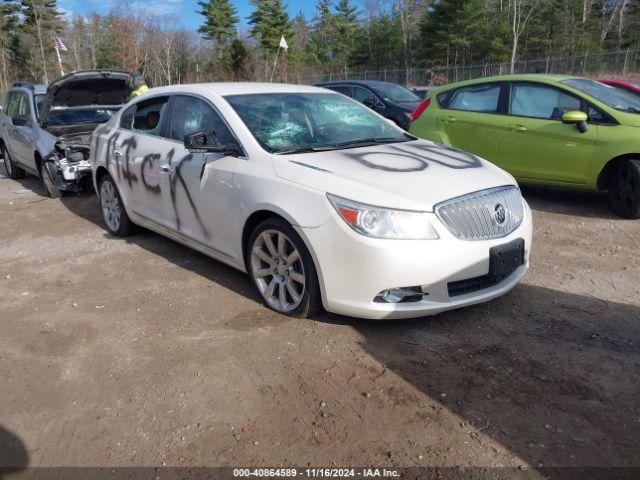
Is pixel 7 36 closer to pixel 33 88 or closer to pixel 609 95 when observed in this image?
pixel 33 88

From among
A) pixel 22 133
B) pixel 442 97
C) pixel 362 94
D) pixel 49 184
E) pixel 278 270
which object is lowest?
pixel 49 184

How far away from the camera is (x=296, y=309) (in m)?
3.83

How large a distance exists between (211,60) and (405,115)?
54.5m

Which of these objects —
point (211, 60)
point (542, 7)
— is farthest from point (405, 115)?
point (211, 60)

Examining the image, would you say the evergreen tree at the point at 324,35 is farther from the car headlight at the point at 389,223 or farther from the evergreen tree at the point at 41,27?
the car headlight at the point at 389,223

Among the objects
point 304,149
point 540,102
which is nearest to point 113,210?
point 304,149

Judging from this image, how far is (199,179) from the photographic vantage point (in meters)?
4.41

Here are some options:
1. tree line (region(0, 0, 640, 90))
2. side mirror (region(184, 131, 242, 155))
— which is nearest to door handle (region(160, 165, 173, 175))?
side mirror (region(184, 131, 242, 155))

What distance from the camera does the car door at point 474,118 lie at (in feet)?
23.0

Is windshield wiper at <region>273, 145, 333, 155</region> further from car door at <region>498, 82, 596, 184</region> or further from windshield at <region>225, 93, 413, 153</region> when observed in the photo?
→ car door at <region>498, 82, 596, 184</region>

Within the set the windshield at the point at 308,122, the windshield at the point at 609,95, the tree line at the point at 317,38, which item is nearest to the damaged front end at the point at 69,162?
the windshield at the point at 308,122

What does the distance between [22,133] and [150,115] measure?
4.83 meters

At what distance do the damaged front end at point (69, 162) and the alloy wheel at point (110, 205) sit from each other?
1978 millimetres

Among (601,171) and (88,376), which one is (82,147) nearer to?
(88,376)
